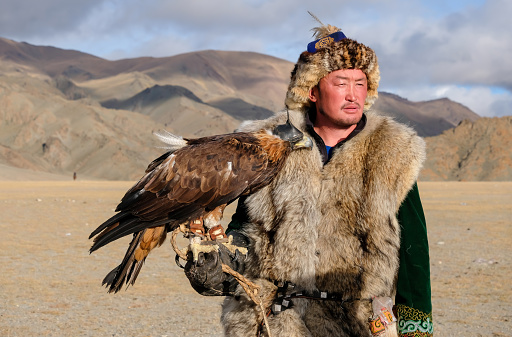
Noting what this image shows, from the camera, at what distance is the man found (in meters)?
2.81

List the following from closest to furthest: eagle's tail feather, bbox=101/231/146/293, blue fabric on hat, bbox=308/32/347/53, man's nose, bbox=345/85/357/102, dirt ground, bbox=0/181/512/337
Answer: eagle's tail feather, bbox=101/231/146/293
man's nose, bbox=345/85/357/102
blue fabric on hat, bbox=308/32/347/53
dirt ground, bbox=0/181/512/337

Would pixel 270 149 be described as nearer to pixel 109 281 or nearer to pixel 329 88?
pixel 329 88

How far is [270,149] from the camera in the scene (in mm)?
3049

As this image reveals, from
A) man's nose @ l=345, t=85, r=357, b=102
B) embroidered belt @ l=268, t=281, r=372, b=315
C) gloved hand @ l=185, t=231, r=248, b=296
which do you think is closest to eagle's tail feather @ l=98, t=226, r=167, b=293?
gloved hand @ l=185, t=231, r=248, b=296

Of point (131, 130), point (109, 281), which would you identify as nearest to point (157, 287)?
point (109, 281)

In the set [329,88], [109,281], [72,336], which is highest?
[329,88]

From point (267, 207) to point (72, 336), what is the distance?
5063 millimetres

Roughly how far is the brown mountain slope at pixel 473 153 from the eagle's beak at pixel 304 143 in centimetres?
7601

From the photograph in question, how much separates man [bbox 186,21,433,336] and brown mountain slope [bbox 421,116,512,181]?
7595cm

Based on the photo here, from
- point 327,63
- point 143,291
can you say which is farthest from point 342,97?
point 143,291

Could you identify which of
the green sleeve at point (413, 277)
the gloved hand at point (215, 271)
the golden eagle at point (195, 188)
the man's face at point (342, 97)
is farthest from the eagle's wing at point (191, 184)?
the green sleeve at point (413, 277)

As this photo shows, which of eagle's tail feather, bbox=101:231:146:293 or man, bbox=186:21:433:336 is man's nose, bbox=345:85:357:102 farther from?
eagle's tail feather, bbox=101:231:146:293

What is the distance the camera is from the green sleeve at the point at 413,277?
2826 mm

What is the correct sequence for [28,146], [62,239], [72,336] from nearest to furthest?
[72,336], [62,239], [28,146]
